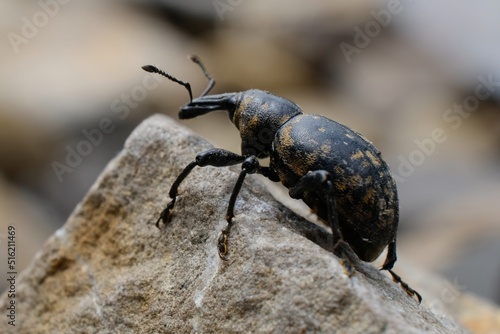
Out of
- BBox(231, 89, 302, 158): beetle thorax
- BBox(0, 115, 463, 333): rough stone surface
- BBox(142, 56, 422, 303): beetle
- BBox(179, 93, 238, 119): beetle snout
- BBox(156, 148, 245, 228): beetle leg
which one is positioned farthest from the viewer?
BBox(179, 93, 238, 119): beetle snout

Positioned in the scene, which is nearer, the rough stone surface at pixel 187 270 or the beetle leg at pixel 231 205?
the rough stone surface at pixel 187 270

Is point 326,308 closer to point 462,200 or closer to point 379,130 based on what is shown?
point 462,200

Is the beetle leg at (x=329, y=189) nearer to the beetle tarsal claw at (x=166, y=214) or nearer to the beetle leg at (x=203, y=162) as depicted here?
the beetle leg at (x=203, y=162)

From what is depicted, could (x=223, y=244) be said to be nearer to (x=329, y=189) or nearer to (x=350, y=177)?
(x=329, y=189)

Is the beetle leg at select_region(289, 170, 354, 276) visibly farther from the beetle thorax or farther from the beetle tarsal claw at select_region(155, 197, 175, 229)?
the beetle tarsal claw at select_region(155, 197, 175, 229)

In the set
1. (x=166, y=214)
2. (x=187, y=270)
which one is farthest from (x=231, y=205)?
(x=166, y=214)

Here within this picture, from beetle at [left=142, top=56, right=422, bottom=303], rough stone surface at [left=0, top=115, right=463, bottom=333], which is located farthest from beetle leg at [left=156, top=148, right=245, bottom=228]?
rough stone surface at [left=0, top=115, right=463, bottom=333]

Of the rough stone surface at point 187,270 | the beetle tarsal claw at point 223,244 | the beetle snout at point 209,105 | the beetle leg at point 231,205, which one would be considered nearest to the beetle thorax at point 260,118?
the beetle snout at point 209,105
